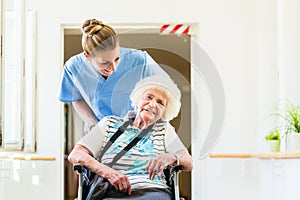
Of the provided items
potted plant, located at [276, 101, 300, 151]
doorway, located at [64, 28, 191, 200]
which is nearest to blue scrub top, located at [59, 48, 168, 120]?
doorway, located at [64, 28, 191, 200]

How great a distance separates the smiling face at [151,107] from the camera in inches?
142

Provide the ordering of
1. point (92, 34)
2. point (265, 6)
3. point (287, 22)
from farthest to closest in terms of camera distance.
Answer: point (265, 6) → point (287, 22) → point (92, 34)

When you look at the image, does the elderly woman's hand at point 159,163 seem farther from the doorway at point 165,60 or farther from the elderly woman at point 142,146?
the doorway at point 165,60

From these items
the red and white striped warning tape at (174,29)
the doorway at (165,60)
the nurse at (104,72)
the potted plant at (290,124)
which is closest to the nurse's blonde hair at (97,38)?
the nurse at (104,72)

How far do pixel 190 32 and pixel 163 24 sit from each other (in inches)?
9.4

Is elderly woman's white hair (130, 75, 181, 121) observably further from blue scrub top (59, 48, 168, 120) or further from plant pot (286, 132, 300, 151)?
plant pot (286, 132, 300, 151)

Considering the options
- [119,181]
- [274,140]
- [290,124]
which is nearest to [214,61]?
[274,140]

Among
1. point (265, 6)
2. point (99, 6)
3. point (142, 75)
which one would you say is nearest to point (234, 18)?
point (265, 6)

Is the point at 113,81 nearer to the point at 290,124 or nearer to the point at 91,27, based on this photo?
the point at 91,27

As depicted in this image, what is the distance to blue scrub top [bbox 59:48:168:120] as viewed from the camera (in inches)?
144

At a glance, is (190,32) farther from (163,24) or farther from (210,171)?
(210,171)

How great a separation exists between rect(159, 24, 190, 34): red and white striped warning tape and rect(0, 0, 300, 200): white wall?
50mm

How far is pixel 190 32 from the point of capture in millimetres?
5270

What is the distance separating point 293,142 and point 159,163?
1254 mm
